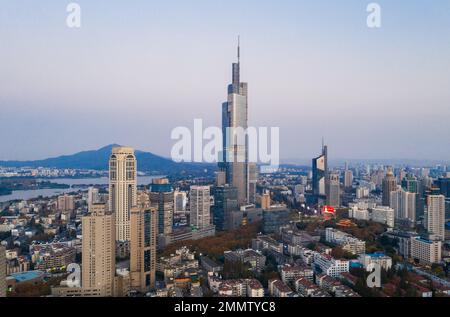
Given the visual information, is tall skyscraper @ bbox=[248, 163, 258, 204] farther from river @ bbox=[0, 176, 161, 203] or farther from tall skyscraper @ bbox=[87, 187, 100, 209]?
tall skyscraper @ bbox=[87, 187, 100, 209]

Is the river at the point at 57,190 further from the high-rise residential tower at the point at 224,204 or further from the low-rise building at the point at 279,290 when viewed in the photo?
the low-rise building at the point at 279,290

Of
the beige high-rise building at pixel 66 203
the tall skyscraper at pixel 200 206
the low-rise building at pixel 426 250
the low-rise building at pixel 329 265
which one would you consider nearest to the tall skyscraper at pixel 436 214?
the low-rise building at pixel 426 250

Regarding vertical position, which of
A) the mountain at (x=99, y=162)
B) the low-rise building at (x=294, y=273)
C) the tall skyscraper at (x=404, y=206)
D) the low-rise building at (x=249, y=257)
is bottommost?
the low-rise building at (x=249, y=257)

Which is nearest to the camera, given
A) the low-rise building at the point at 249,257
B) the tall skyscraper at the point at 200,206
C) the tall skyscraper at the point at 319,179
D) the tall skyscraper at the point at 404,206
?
the low-rise building at the point at 249,257

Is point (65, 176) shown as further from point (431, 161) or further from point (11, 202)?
point (431, 161)
